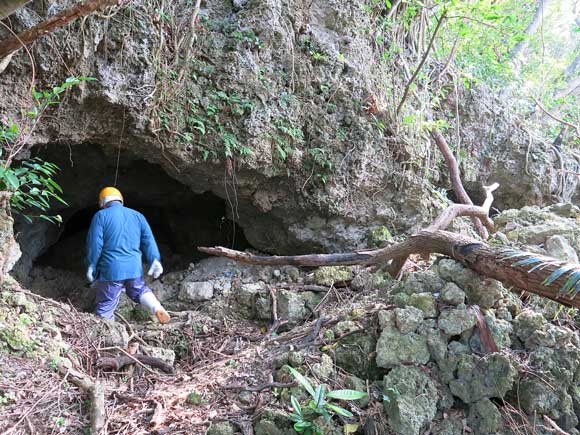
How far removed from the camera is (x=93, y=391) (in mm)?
2422

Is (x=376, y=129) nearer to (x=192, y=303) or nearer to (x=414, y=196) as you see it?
(x=414, y=196)

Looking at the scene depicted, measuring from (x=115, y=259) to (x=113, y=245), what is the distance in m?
0.14

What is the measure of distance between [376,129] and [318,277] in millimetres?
1921

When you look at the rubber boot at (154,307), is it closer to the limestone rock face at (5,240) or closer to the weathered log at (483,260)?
the weathered log at (483,260)

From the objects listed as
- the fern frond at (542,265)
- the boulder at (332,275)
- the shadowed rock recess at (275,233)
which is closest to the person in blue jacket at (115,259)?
the shadowed rock recess at (275,233)

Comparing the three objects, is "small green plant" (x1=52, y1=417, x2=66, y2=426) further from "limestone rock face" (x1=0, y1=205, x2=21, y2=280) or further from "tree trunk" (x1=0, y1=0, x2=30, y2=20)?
"tree trunk" (x1=0, y1=0, x2=30, y2=20)

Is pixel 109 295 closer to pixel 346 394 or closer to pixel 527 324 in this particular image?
pixel 346 394

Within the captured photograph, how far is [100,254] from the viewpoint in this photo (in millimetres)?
4105

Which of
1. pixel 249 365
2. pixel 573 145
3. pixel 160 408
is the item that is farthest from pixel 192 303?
pixel 573 145

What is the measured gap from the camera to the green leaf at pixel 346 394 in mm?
2305

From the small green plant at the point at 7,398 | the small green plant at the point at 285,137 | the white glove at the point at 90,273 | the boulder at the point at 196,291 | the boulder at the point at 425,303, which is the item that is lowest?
the boulder at the point at 196,291

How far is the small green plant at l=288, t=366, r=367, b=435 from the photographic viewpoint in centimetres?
219

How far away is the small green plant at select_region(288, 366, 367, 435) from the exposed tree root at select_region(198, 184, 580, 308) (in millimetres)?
1175

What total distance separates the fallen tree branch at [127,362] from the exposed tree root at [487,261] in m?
1.03
